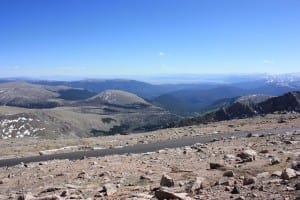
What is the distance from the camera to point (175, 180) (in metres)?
24.1

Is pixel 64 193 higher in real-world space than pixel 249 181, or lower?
lower

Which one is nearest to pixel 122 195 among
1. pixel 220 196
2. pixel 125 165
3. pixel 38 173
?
pixel 220 196

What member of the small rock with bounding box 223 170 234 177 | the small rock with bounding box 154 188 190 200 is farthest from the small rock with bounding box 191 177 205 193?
the small rock with bounding box 223 170 234 177

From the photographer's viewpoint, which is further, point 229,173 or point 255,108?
point 255,108

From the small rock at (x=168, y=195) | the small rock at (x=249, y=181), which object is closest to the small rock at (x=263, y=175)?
the small rock at (x=249, y=181)

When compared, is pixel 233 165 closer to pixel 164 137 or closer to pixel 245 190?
pixel 245 190

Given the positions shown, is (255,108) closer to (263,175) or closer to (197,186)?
(263,175)

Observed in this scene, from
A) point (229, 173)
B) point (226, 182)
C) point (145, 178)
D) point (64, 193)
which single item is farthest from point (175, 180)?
point (64, 193)

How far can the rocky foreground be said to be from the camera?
1875 centimetres

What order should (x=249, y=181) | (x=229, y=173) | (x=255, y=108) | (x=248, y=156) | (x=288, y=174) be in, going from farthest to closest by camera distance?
(x=255, y=108) → (x=248, y=156) → (x=229, y=173) → (x=249, y=181) → (x=288, y=174)

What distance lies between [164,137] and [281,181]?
62.8m

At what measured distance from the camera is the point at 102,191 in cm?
2264

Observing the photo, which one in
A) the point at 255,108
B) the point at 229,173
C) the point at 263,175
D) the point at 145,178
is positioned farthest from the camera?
the point at 255,108

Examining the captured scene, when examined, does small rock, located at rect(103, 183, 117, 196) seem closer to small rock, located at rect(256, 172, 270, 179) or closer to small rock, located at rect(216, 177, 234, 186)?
small rock, located at rect(216, 177, 234, 186)
